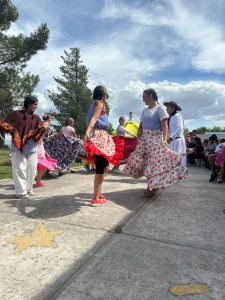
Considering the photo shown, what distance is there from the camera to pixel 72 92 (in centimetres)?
5131

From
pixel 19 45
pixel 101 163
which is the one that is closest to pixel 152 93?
pixel 101 163

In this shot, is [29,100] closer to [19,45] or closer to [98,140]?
[98,140]

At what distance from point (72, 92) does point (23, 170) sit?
46.6 metres

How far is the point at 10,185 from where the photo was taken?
7176 millimetres

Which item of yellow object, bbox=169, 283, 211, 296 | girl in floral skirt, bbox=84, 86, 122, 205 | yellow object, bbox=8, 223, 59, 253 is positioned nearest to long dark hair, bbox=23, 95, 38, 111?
girl in floral skirt, bbox=84, 86, 122, 205

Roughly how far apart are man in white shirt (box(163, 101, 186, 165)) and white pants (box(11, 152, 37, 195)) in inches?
115

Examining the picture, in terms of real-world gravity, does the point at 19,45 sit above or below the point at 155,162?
above

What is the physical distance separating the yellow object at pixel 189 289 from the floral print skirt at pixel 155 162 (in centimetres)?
269

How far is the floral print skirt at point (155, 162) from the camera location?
5.47 m

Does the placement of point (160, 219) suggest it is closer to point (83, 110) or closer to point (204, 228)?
point (204, 228)

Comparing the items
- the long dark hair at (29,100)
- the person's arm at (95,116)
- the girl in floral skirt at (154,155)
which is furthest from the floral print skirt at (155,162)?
the long dark hair at (29,100)

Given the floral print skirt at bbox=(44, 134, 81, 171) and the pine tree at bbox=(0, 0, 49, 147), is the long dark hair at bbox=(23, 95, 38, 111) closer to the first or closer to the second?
the floral print skirt at bbox=(44, 134, 81, 171)

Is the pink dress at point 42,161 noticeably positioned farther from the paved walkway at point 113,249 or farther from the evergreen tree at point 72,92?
the evergreen tree at point 72,92

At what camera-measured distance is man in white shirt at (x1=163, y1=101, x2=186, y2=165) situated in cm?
716
